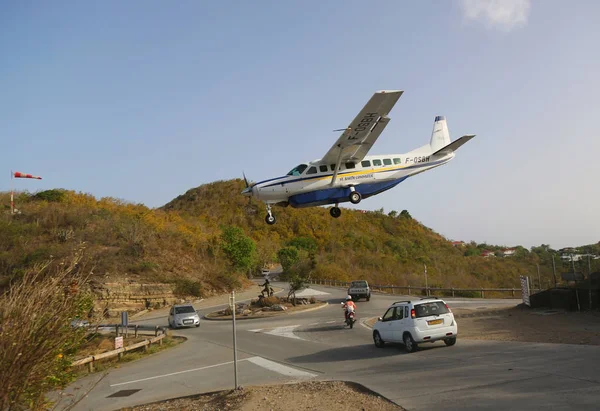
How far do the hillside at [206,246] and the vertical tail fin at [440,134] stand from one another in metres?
9.54

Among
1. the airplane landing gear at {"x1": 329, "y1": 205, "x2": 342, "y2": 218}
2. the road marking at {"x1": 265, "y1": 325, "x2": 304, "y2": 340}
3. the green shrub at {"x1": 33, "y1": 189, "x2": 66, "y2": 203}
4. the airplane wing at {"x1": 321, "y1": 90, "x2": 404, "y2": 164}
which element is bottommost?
the road marking at {"x1": 265, "y1": 325, "x2": 304, "y2": 340}

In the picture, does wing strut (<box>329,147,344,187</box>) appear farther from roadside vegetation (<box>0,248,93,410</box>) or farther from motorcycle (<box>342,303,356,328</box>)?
roadside vegetation (<box>0,248,93,410</box>)

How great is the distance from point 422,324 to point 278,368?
464 centimetres

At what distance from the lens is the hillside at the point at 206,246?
4662cm

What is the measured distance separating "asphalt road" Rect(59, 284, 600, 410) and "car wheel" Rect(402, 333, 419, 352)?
303mm

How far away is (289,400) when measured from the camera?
952 centimetres

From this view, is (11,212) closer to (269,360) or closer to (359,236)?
(269,360)

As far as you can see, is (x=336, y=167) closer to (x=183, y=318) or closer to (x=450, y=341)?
(x=450, y=341)

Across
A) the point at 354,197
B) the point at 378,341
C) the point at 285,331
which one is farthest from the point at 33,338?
the point at 285,331

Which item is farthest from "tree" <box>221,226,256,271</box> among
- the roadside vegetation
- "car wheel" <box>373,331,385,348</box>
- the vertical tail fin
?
the roadside vegetation

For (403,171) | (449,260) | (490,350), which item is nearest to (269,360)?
(490,350)

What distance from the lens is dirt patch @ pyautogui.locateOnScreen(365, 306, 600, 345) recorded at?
16.1 metres

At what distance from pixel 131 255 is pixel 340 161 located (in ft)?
121

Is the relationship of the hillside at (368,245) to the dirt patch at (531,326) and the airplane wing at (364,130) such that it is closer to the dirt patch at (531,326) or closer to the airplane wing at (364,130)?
the dirt patch at (531,326)
